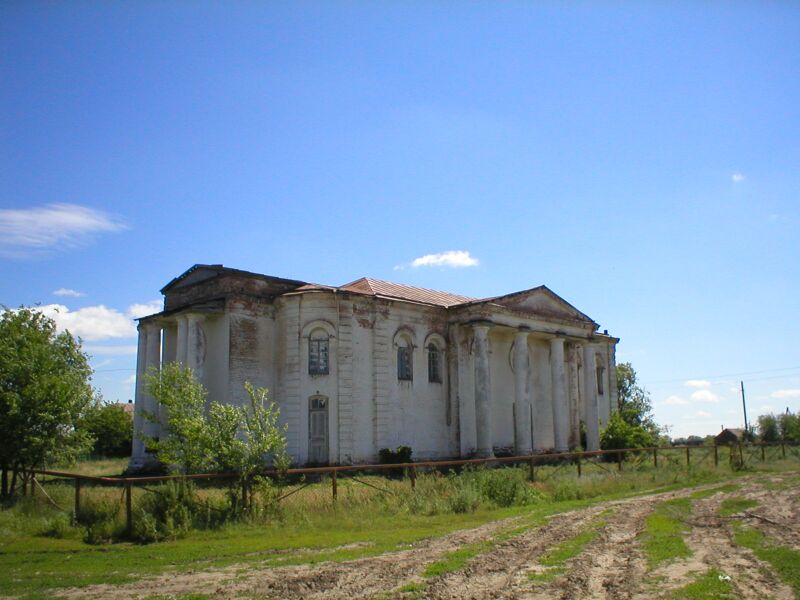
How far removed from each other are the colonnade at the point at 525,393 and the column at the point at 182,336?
40.5ft

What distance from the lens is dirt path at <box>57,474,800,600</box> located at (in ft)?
27.0

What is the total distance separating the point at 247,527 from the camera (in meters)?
13.6

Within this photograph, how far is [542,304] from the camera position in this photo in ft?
112

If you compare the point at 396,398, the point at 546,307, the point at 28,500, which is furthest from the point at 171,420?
the point at 546,307

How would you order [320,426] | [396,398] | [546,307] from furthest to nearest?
[546,307], [396,398], [320,426]

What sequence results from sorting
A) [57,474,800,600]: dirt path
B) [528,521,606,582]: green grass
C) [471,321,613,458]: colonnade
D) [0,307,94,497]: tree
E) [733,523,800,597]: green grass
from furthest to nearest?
[471,321,613,458]: colonnade, [0,307,94,497]: tree, [528,521,606,582]: green grass, [733,523,800,597]: green grass, [57,474,800,600]: dirt path

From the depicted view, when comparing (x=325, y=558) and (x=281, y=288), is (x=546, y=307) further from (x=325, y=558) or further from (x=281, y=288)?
(x=325, y=558)

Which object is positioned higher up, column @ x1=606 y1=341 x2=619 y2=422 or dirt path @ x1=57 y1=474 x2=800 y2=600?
column @ x1=606 y1=341 x2=619 y2=422

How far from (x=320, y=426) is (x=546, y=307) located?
44.3ft

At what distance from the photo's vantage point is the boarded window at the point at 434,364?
3119 centimetres

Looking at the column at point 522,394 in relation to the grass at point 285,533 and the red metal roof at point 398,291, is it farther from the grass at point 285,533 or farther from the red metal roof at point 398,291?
the grass at point 285,533

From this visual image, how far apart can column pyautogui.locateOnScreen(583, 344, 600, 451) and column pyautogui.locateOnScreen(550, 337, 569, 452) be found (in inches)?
90.1

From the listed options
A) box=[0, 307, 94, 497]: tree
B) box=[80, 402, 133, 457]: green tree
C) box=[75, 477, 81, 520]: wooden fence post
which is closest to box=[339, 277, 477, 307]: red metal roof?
box=[0, 307, 94, 497]: tree

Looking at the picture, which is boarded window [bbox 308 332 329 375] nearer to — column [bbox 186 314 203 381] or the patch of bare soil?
column [bbox 186 314 203 381]
